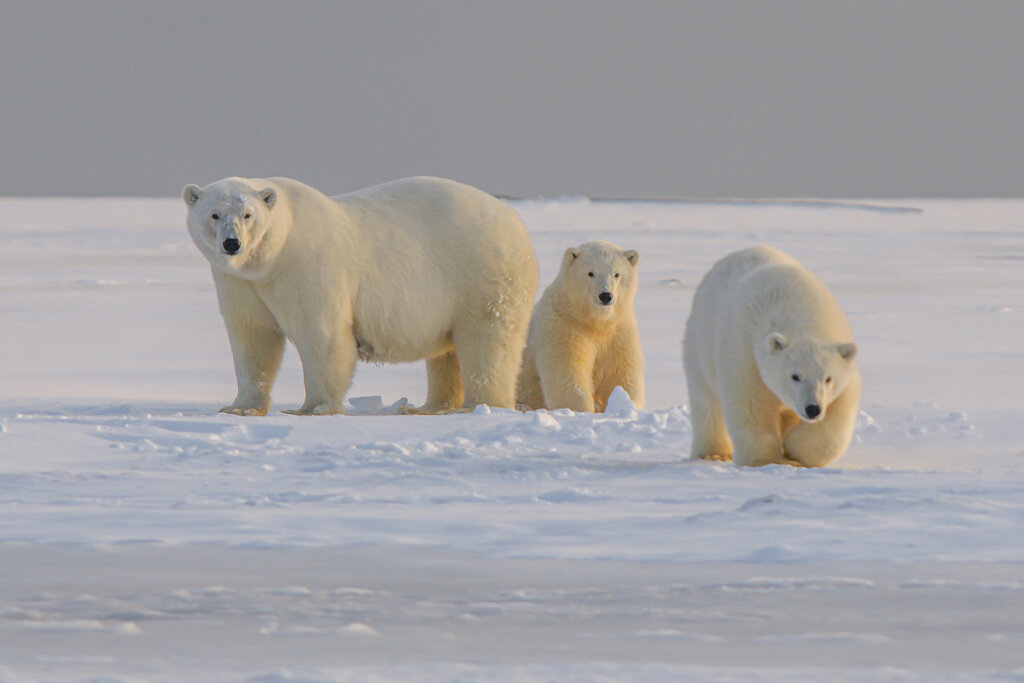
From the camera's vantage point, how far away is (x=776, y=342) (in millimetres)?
4523

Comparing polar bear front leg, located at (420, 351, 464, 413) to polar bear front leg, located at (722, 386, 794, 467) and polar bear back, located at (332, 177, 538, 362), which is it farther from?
polar bear front leg, located at (722, 386, 794, 467)

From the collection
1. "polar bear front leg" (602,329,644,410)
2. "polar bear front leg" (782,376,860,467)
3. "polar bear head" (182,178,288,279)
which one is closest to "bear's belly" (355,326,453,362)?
"polar bear head" (182,178,288,279)

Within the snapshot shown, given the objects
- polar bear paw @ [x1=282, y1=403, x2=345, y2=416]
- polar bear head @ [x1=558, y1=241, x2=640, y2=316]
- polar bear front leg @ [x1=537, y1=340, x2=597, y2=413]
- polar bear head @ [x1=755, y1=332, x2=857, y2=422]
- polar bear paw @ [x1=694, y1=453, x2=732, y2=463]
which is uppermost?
polar bear head @ [x1=558, y1=241, x2=640, y2=316]

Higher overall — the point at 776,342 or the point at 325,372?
the point at 776,342

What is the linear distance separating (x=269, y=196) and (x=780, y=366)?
8.32 feet

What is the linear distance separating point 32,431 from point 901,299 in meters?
9.96

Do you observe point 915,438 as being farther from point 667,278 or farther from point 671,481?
point 667,278

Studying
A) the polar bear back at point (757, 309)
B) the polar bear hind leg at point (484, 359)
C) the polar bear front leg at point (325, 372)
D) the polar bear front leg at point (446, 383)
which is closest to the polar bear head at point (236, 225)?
the polar bear front leg at point (325, 372)

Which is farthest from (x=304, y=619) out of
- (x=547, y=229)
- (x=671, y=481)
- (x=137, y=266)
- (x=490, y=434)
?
(x=547, y=229)

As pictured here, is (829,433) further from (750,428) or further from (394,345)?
(394,345)

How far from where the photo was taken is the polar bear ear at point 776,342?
14.8 ft

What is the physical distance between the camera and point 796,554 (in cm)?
351

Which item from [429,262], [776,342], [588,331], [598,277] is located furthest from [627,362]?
Answer: [776,342]

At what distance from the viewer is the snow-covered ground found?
277cm
